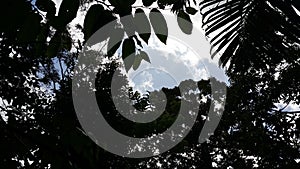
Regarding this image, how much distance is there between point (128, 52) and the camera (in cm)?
104

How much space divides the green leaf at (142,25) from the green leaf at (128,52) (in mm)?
38

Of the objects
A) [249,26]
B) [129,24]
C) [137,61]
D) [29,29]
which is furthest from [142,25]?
[249,26]

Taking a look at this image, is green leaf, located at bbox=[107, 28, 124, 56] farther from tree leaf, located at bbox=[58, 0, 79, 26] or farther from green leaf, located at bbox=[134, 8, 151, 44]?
tree leaf, located at bbox=[58, 0, 79, 26]

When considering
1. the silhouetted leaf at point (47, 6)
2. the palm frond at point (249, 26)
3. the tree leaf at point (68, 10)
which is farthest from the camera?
the palm frond at point (249, 26)

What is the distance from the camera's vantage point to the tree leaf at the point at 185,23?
118 centimetres

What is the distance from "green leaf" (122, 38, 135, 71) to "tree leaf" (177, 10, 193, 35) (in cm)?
21

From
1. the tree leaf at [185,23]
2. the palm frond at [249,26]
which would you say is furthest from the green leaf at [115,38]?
the palm frond at [249,26]

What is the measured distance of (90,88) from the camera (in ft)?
36.7

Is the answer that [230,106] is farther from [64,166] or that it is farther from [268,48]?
[64,166]

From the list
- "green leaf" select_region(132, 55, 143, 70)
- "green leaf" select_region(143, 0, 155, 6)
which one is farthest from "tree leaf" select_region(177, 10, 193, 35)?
"green leaf" select_region(143, 0, 155, 6)

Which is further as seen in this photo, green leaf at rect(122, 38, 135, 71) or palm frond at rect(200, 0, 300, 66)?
palm frond at rect(200, 0, 300, 66)

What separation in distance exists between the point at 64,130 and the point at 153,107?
36.6 ft

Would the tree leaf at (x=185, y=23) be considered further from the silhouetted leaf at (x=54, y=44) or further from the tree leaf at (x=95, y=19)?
the silhouetted leaf at (x=54, y=44)

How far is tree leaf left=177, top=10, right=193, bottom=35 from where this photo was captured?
3.89ft
